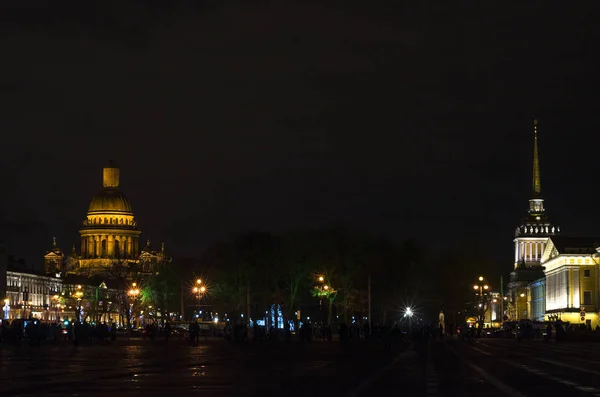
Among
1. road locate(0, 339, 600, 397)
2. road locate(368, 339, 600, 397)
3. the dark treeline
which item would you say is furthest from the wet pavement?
the dark treeline

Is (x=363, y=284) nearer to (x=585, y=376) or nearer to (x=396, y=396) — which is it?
(x=585, y=376)

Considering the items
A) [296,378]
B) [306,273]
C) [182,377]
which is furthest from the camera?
[306,273]

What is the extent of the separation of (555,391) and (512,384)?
3.54 meters

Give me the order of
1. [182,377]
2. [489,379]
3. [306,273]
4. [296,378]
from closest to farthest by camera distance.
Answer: [489,379], [296,378], [182,377], [306,273]

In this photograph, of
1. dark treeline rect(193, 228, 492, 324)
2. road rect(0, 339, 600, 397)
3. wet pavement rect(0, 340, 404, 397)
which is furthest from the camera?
dark treeline rect(193, 228, 492, 324)

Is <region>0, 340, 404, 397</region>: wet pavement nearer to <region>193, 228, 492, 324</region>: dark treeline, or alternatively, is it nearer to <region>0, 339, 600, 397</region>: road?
<region>0, 339, 600, 397</region>: road

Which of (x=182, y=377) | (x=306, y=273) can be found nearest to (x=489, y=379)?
(x=182, y=377)

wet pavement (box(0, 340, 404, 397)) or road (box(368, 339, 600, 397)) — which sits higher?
wet pavement (box(0, 340, 404, 397))

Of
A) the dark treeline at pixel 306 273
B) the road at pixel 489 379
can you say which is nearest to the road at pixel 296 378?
the road at pixel 489 379

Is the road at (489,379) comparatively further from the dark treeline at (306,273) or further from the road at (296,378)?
the dark treeline at (306,273)

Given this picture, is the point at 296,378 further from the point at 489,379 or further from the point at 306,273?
the point at 306,273

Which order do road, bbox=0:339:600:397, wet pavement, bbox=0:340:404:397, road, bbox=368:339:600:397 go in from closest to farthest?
road, bbox=368:339:600:397
road, bbox=0:339:600:397
wet pavement, bbox=0:340:404:397

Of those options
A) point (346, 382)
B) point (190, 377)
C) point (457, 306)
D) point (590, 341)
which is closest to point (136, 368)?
point (190, 377)

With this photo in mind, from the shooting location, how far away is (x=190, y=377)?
124 ft
